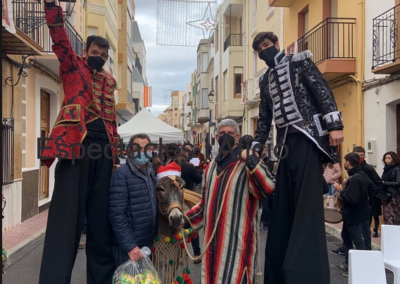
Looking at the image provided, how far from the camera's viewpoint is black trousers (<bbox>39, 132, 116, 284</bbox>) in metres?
2.80

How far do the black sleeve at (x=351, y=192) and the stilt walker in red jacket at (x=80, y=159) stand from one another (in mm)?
3475

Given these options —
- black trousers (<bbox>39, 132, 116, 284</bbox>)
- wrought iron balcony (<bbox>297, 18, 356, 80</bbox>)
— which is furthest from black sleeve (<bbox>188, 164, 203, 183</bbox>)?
black trousers (<bbox>39, 132, 116, 284</bbox>)

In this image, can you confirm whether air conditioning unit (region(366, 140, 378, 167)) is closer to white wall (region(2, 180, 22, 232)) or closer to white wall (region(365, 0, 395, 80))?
white wall (region(365, 0, 395, 80))

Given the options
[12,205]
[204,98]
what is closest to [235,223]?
[12,205]

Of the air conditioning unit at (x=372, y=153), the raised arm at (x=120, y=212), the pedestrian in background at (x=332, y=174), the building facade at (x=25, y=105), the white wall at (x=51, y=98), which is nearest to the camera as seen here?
the raised arm at (x=120, y=212)

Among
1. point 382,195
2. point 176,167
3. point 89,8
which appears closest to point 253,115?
point 89,8

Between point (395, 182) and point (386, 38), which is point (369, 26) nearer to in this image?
point (386, 38)

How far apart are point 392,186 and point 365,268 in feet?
14.8

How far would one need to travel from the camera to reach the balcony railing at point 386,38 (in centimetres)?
786

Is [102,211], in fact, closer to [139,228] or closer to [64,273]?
[139,228]

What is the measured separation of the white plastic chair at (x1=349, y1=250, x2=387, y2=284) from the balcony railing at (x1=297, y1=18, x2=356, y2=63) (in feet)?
24.8

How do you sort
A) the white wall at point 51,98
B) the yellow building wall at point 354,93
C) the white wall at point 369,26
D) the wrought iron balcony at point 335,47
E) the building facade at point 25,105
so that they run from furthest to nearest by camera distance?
the white wall at point 51,98
the wrought iron balcony at point 335,47
the yellow building wall at point 354,93
the white wall at point 369,26
the building facade at point 25,105

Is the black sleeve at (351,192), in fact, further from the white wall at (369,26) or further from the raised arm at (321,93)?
the white wall at (369,26)

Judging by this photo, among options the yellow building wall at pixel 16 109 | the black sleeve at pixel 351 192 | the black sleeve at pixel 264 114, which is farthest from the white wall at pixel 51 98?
the black sleeve at pixel 264 114
